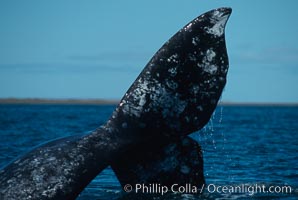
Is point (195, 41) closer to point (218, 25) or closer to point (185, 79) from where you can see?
point (218, 25)

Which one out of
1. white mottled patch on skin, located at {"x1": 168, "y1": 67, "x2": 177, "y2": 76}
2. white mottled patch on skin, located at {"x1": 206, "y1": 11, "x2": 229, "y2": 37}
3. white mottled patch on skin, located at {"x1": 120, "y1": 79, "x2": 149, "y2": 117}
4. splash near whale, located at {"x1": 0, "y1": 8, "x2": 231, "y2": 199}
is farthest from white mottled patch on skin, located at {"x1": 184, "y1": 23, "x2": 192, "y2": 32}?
white mottled patch on skin, located at {"x1": 120, "y1": 79, "x2": 149, "y2": 117}

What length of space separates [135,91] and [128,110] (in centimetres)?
27

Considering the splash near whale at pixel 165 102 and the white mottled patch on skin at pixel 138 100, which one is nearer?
the splash near whale at pixel 165 102

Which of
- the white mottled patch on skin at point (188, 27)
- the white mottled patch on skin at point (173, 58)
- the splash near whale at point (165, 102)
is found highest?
the white mottled patch on skin at point (188, 27)

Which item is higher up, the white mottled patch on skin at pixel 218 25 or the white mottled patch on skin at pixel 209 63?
the white mottled patch on skin at pixel 218 25

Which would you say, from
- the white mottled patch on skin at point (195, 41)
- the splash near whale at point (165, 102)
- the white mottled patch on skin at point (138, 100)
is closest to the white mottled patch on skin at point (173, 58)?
the splash near whale at point (165, 102)

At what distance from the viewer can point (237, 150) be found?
57.9ft

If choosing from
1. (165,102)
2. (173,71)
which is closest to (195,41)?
(173,71)

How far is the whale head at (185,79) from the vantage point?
25.4 ft

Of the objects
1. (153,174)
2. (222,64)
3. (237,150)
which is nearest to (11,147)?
(237,150)

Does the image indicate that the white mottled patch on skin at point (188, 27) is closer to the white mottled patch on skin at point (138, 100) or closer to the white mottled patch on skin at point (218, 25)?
the white mottled patch on skin at point (218, 25)

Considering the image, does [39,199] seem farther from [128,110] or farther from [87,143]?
[128,110]

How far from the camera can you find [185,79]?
7.77m

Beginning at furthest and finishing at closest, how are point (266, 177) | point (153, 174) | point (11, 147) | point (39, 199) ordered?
point (11, 147), point (266, 177), point (153, 174), point (39, 199)
